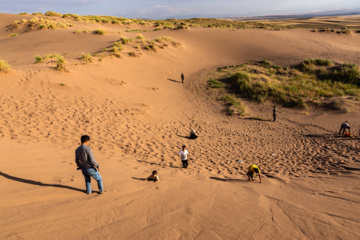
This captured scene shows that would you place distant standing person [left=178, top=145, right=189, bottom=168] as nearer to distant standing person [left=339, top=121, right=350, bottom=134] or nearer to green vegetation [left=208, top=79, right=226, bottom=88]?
distant standing person [left=339, top=121, right=350, bottom=134]

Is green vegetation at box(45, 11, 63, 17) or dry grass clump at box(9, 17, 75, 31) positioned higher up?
green vegetation at box(45, 11, 63, 17)

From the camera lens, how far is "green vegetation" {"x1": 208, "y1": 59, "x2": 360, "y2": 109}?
17.9 meters

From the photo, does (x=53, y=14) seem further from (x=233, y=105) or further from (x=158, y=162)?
(x=158, y=162)

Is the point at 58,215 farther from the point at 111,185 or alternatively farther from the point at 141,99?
the point at 141,99

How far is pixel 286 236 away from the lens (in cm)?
398

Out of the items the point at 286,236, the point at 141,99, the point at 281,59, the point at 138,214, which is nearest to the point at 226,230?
the point at 286,236

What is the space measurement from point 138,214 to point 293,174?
592cm

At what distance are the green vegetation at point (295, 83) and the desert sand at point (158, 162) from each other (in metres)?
1.57

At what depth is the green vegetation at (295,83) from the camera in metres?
17.9

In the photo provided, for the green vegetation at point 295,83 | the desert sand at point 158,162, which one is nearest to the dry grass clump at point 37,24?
the desert sand at point 158,162

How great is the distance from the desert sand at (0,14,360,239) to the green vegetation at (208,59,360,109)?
1568 mm

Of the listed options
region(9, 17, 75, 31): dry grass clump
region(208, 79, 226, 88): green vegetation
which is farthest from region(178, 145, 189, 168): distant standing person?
region(9, 17, 75, 31): dry grass clump

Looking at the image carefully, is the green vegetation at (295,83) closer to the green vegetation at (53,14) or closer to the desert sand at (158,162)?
the desert sand at (158,162)

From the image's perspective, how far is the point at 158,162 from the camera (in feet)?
27.8
